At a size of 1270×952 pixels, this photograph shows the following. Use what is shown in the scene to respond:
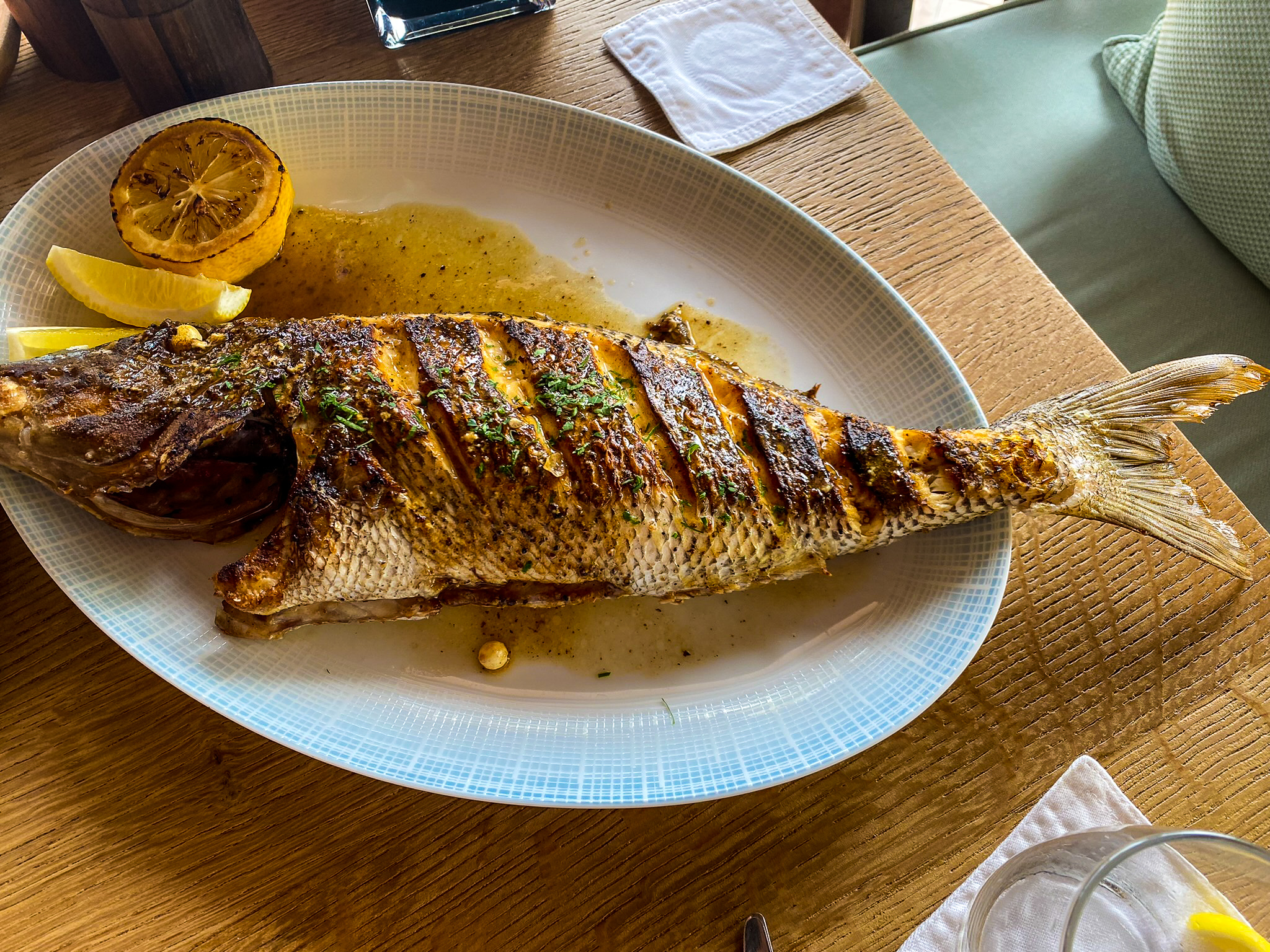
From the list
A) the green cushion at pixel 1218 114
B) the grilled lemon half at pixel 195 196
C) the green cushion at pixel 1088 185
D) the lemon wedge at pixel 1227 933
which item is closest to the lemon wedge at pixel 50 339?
the grilled lemon half at pixel 195 196

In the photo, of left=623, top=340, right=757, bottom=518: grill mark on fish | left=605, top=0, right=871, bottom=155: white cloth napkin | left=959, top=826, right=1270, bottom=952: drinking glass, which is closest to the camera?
left=959, top=826, right=1270, bottom=952: drinking glass

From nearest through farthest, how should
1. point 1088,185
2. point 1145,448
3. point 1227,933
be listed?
1. point 1227,933
2. point 1145,448
3. point 1088,185

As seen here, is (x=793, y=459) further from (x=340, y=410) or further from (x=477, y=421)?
(x=340, y=410)

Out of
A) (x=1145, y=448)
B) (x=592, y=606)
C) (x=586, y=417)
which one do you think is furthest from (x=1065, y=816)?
(x=586, y=417)

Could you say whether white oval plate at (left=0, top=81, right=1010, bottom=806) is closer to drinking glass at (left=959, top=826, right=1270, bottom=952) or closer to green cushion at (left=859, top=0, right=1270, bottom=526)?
drinking glass at (left=959, top=826, right=1270, bottom=952)

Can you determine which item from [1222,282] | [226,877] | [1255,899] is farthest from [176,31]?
[1222,282]

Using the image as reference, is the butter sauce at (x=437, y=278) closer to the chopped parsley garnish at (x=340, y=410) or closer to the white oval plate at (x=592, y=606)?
the white oval plate at (x=592, y=606)

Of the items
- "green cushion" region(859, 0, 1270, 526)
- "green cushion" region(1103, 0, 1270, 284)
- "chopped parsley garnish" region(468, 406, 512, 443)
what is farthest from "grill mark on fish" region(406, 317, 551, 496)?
"green cushion" region(1103, 0, 1270, 284)
